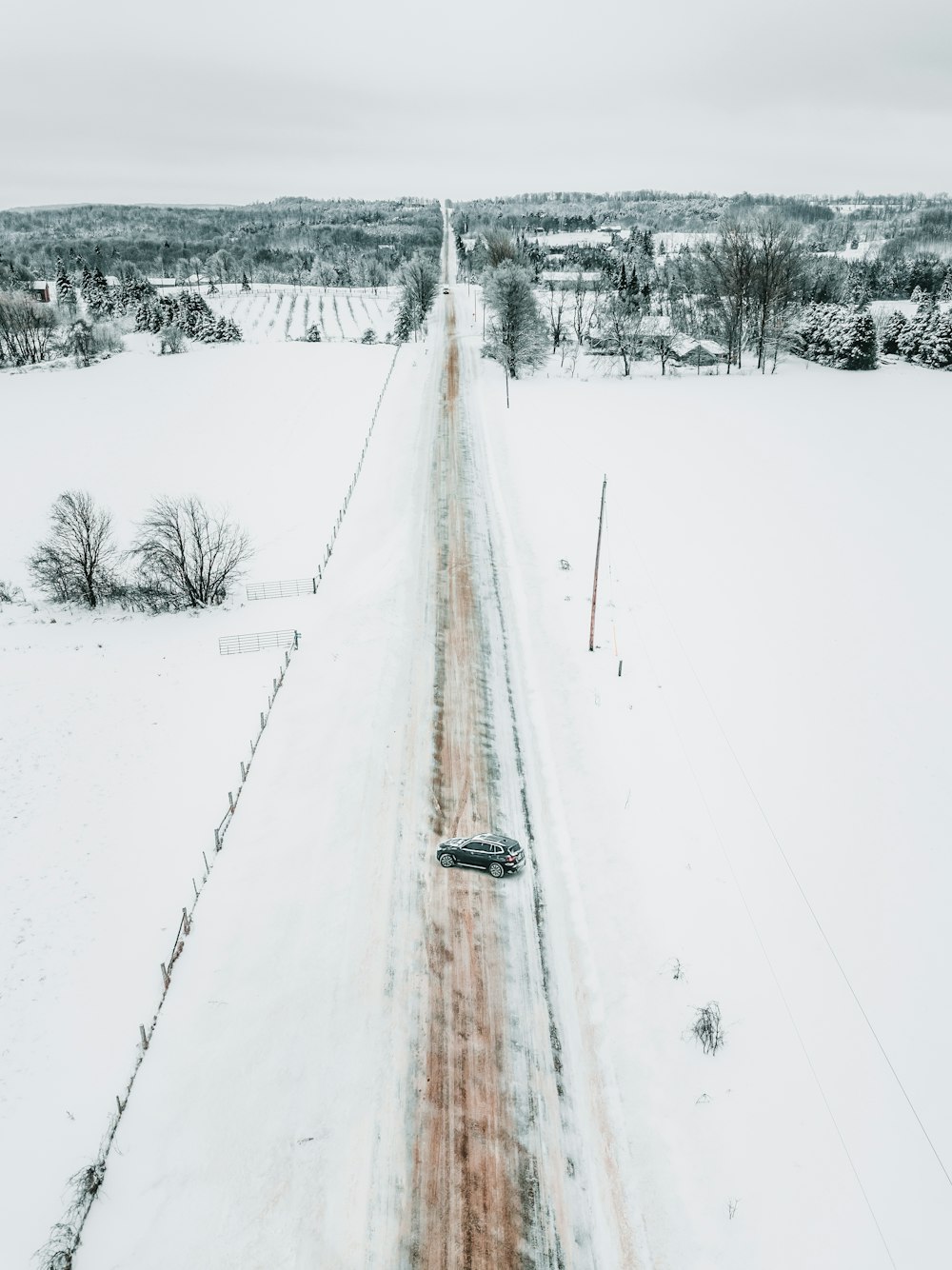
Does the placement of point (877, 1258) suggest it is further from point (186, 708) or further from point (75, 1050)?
point (186, 708)

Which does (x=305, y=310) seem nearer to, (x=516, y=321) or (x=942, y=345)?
(x=516, y=321)

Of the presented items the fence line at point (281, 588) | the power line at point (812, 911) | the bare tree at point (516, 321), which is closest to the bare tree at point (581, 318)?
the bare tree at point (516, 321)

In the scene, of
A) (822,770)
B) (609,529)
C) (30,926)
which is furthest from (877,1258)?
(609,529)

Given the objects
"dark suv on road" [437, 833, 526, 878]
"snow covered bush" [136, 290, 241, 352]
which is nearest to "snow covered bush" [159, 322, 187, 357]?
"snow covered bush" [136, 290, 241, 352]

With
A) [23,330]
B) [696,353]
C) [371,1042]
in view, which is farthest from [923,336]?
[23,330]

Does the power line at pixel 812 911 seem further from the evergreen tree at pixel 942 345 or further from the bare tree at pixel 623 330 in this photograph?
the evergreen tree at pixel 942 345

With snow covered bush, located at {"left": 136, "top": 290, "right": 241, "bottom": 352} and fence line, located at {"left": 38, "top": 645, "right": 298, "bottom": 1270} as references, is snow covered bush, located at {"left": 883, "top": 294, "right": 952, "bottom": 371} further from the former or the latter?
fence line, located at {"left": 38, "top": 645, "right": 298, "bottom": 1270}
